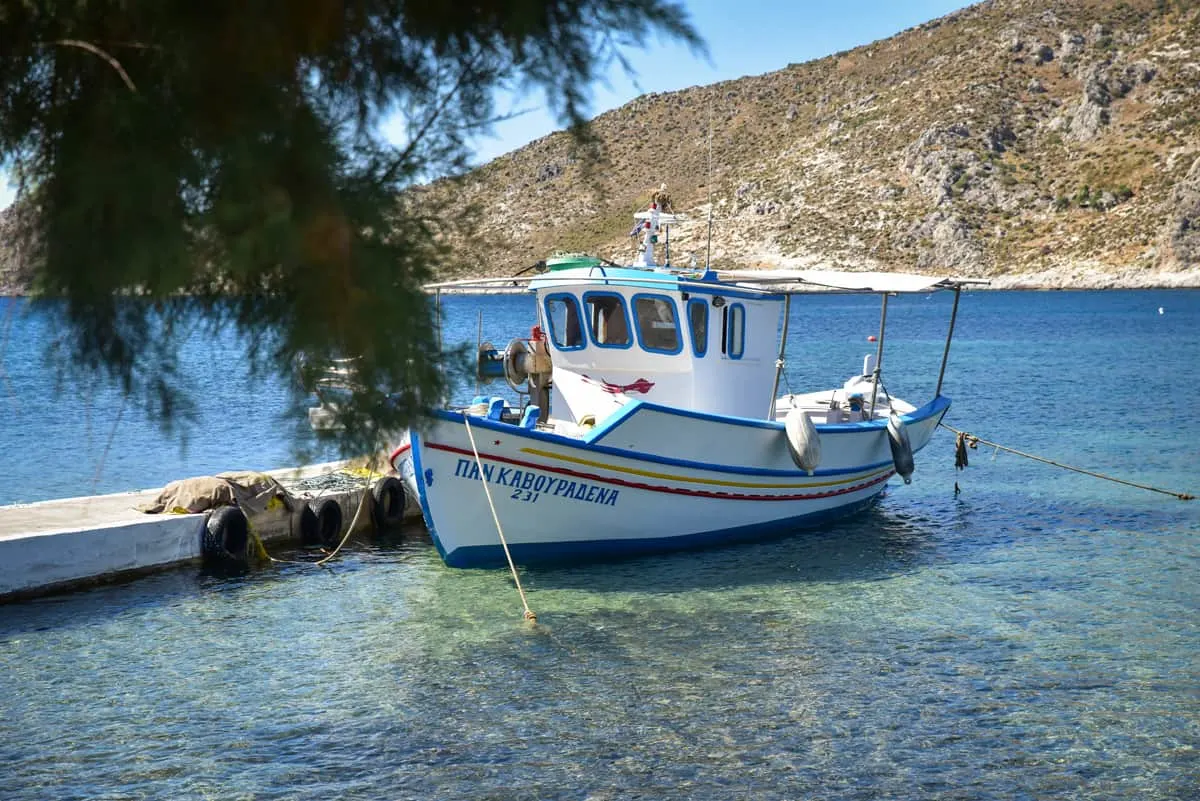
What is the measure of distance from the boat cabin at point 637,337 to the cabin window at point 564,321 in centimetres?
1

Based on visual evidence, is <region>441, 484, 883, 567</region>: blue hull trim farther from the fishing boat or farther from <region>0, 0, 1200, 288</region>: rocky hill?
<region>0, 0, 1200, 288</region>: rocky hill

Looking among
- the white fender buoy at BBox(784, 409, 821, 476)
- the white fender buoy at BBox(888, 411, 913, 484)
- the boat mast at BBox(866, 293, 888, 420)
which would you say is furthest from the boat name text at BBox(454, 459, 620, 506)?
the white fender buoy at BBox(888, 411, 913, 484)

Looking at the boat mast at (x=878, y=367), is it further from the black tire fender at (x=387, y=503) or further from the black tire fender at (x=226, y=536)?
the black tire fender at (x=226, y=536)

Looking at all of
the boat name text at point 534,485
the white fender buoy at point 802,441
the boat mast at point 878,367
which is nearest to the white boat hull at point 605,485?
the boat name text at point 534,485

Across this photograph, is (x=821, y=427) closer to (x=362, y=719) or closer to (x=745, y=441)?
(x=745, y=441)

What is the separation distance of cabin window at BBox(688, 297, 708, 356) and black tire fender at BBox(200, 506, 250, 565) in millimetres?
5730

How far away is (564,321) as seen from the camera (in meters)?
15.3

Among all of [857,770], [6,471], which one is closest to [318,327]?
[857,770]

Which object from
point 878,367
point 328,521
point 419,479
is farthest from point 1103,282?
point 419,479

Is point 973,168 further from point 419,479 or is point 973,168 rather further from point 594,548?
point 419,479

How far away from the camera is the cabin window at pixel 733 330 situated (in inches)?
605

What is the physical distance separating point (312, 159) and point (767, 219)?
12526 cm

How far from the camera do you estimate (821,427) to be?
15.6m

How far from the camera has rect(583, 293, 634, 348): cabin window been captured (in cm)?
1499
